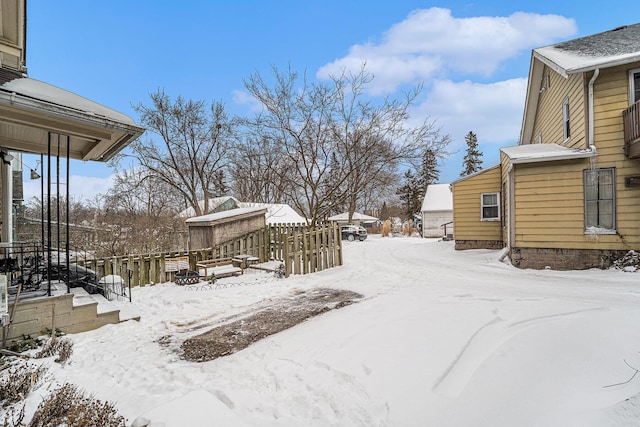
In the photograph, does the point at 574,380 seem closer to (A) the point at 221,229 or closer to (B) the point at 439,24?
(A) the point at 221,229

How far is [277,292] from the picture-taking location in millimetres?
6789

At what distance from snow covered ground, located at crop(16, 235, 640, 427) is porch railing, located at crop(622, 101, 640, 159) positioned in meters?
4.46

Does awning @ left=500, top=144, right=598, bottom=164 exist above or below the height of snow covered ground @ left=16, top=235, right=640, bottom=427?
above

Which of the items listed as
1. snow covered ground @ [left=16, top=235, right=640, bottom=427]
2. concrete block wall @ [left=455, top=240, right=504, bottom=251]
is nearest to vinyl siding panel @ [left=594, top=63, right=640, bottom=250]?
snow covered ground @ [left=16, top=235, right=640, bottom=427]

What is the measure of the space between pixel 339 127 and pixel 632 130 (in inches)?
323

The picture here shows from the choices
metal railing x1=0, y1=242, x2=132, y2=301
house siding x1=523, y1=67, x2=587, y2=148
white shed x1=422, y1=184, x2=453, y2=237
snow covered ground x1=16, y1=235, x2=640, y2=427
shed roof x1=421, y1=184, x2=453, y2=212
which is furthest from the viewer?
shed roof x1=421, y1=184, x2=453, y2=212

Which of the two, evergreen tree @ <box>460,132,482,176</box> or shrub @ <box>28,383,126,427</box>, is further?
evergreen tree @ <box>460,132,482,176</box>

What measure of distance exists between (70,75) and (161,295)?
1153 cm

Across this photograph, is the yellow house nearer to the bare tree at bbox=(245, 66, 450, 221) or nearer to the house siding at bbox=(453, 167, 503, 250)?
the house siding at bbox=(453, 167, 503, 250)

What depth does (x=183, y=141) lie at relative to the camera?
19781 mm

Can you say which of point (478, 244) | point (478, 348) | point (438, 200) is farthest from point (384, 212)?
point (478, 348)

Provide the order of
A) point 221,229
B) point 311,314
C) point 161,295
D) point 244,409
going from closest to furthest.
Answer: point 244,409, point 311,314, point 161,295, point 221,229

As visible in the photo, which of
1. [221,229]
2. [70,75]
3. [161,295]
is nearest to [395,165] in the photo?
[221,229]

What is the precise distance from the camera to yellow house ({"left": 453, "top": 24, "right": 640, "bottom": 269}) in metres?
8.47
